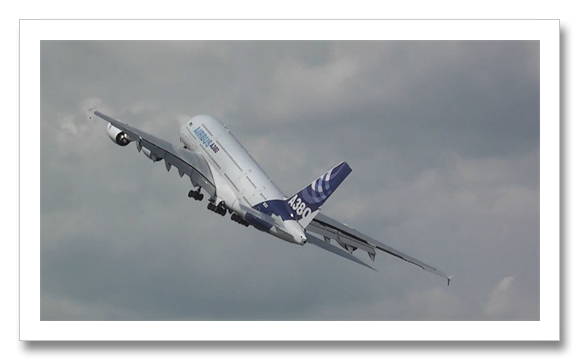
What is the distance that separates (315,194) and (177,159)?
47.5 feet

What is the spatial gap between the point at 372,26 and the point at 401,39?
87.7 inches

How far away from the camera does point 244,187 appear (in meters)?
93.7

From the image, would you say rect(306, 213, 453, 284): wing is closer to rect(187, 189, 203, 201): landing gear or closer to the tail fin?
the tail fin

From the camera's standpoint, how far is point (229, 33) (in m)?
80.8

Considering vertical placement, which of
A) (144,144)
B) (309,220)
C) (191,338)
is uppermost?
(144,144)

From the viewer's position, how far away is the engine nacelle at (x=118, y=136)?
3878 inches

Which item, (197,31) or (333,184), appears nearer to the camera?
(197,31)

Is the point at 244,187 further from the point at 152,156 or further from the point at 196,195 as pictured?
the point at 152,156

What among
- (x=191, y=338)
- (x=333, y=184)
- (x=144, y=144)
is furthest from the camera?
(x=144, y=144)

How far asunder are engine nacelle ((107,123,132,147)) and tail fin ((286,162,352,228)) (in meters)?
16.6

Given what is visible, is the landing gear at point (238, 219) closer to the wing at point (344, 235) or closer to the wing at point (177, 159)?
the wing at point (177, 159)

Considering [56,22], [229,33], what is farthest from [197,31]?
[56,22]

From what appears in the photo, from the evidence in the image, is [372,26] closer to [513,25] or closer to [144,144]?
[513,25]

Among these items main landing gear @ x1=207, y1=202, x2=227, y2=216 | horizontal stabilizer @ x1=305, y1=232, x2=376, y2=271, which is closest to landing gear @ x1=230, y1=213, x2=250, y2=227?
main landing gear @ x1=207, y1=202, x2=227, y2=216
